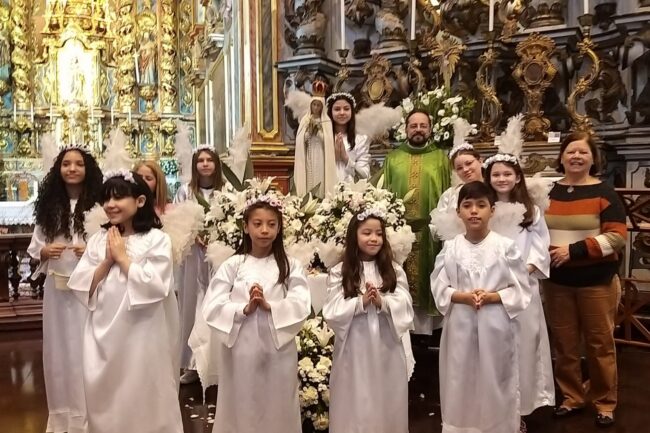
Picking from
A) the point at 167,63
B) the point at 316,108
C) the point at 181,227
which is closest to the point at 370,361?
the point at 181,227

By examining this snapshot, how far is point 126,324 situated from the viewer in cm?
337

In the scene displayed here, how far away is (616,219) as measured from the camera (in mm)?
3971

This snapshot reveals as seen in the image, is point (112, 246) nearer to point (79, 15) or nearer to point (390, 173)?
point (390, 173)

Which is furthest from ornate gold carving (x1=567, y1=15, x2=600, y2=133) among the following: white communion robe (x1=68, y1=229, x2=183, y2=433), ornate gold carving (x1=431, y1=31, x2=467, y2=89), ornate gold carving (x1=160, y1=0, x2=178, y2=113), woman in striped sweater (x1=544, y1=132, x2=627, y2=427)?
ornate gold carving (x1=160, y1=0, x2=178, y2=113)

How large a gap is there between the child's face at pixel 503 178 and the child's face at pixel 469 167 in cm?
40

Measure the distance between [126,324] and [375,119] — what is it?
290cm

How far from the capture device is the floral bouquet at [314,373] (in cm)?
397

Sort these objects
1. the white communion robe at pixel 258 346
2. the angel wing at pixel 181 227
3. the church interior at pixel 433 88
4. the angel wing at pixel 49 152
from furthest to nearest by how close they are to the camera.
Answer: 1. the church interior at pixel 433 88
2. the angel wing at pixel 49 152
3. the angel wing at pixel 181 227
4. the white communion robe at pixel 258 346

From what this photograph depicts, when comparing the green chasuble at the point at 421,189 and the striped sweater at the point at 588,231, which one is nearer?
the striped sweater at the point at 588,231

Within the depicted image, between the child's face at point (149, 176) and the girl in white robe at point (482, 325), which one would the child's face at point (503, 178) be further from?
the child's face at point (149, 176)

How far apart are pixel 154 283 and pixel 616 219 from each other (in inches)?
102

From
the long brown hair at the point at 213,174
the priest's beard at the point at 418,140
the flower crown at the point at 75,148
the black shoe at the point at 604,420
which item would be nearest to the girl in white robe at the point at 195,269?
the long brown hair at the point at 213,174

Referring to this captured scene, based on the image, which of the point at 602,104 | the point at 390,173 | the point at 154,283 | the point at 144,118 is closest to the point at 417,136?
the point at 390,173

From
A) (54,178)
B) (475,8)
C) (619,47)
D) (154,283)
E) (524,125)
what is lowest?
(154,283)
